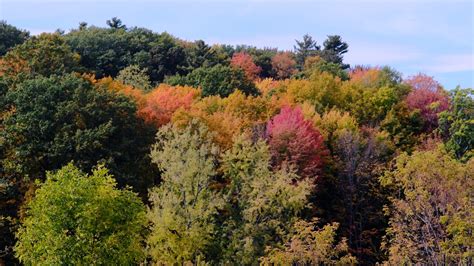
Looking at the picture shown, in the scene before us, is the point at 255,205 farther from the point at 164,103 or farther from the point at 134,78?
the point at 134,78

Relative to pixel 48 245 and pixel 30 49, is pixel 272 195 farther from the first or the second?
pixel 30 49

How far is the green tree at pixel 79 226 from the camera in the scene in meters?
24.8

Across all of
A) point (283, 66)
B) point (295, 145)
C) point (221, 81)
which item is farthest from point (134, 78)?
point (283, 66)

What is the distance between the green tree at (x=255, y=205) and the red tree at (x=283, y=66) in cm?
4731

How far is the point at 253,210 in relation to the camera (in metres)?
31.4

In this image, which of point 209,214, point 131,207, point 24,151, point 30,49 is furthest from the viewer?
point 30,49

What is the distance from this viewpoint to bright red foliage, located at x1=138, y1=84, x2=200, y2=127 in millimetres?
38938

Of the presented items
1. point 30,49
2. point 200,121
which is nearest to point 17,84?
point 30,49

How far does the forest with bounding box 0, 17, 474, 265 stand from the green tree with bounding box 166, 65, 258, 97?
141 millimetres

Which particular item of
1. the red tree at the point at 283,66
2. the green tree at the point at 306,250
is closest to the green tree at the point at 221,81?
the green tree at the point at 306,250

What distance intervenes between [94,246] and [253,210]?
855 centimetres

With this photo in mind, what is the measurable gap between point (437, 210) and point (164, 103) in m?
18.3

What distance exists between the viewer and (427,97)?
54156 millimetres

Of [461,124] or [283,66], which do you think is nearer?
[461,124]
